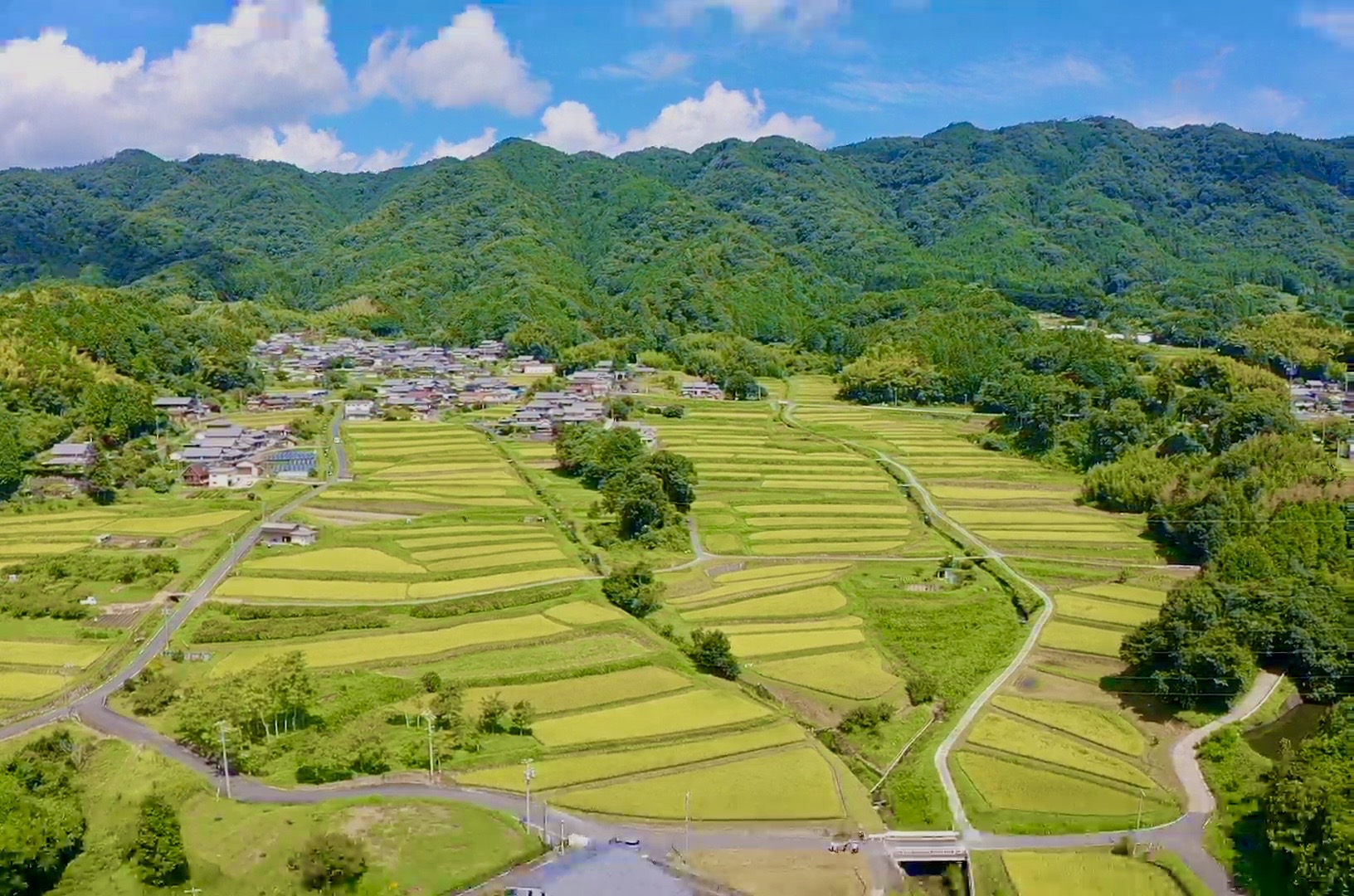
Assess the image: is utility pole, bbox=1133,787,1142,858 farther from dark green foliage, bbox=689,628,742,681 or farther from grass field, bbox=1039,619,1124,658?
dark green foliage, bbox=689,628,742,681

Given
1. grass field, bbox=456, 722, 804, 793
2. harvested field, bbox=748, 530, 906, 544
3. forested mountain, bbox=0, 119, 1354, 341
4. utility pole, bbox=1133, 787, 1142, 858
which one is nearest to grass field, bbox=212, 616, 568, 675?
grass field, bbox=456, 722, 804, 793

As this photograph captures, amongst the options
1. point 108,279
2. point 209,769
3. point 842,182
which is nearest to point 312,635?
point 209,769

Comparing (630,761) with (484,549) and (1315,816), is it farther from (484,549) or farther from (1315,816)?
(484,549)

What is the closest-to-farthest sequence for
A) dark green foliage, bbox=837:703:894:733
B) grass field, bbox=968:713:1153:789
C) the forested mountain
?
grass field, bbox=968:713:1153:789, dark green foliage, bbox=837:703:894:733, the forested mountain

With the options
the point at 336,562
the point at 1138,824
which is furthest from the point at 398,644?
the point at 1138,824

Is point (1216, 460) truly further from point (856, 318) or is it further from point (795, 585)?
point (856, 318)

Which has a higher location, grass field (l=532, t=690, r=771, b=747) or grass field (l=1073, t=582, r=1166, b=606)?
grass field (l=1073, t=582, r=1166, b=606)
